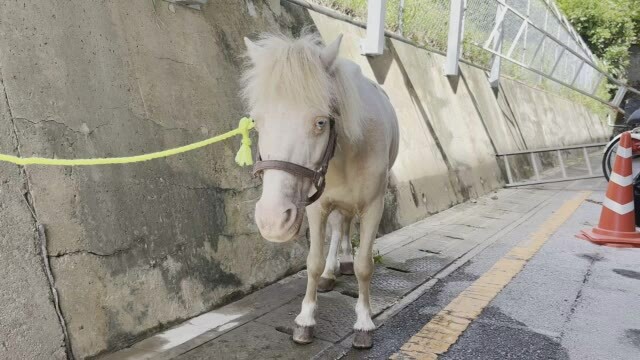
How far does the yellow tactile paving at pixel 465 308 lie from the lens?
2660mm

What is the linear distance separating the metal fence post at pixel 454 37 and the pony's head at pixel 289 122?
6623mm

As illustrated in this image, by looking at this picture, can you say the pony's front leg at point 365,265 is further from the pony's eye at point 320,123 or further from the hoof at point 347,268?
the hoof at point 347,268

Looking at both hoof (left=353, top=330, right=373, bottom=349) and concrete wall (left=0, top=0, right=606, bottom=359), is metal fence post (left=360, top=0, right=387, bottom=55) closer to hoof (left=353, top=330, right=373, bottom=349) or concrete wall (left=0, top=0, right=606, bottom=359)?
concrete wall (left=0, top=0, right=606, bottom=359)

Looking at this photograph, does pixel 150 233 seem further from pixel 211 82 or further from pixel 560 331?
pixel 560 331

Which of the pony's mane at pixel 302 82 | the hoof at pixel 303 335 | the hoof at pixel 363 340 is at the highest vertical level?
the pony's mane at pixel 302 82

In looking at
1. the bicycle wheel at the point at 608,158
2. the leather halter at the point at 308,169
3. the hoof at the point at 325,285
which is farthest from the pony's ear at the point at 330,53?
the bicycle wheel at the point at 608,158

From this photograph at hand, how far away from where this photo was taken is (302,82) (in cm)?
205

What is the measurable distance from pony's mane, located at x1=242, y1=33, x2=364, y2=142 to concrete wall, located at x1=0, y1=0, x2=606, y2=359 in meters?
1.00

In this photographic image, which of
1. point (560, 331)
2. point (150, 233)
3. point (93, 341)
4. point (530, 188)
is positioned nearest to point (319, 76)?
point (150, 233)

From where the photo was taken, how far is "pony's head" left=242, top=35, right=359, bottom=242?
1977 mm

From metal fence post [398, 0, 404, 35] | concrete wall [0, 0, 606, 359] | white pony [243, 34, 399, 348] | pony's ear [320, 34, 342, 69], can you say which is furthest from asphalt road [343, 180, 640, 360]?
metal fence post [398, 0, 404, 35]

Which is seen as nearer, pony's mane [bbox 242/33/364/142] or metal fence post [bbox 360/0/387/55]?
pony's mane [bbox 242/33/364/142]

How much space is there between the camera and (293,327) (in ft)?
9.50

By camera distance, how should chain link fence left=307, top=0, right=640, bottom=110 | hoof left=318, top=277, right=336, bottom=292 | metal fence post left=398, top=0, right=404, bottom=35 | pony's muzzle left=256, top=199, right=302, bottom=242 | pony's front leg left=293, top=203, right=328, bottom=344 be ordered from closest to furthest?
pony's muzzle left=256, top=199, right=302, bottom=242 < pony's front leg left=293, top=203, right=328, bottom=344 < hoof left=318, top=277, right=336, bottom=292 < metal fence post left=398, top=0, right=404, bottom=35 < chain link fence left=307, top=0, right=640, bottom=110
